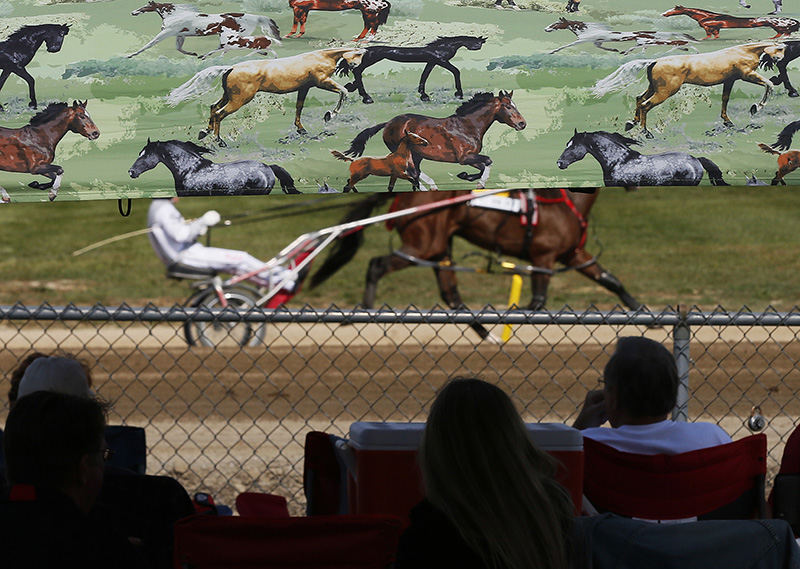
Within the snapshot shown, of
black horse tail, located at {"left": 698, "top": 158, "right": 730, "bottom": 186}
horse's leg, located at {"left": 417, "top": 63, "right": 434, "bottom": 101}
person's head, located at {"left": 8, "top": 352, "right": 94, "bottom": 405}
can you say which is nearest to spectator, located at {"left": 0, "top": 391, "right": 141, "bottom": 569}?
person's head, located at {"left": 8, "top": 352, "right": 94, "bottom": 405}

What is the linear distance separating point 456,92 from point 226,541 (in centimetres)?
143

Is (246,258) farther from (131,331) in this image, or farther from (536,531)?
(536,531)

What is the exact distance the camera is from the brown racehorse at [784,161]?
298 cm

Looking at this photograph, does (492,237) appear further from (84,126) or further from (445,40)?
(84,126)

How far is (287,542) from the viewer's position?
6.57 feet

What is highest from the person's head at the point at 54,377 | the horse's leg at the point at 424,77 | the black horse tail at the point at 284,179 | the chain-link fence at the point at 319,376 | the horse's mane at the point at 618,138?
the horse's leg at the point at 424,77

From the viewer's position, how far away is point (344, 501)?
2.58m

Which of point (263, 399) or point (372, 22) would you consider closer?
point (372, 22)

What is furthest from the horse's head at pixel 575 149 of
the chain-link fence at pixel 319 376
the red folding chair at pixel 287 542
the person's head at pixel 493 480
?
the red folding chair at pixel 287 542

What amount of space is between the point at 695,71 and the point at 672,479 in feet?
3.63

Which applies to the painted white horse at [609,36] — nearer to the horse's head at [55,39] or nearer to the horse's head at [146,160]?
the horse's head at [146,160]

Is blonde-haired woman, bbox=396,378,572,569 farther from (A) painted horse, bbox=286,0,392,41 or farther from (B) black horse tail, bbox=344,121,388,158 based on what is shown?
(A) painted horse, bbox=286,0,392,41

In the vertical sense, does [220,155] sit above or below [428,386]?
above

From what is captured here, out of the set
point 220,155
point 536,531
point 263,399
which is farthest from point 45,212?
point 536,531
